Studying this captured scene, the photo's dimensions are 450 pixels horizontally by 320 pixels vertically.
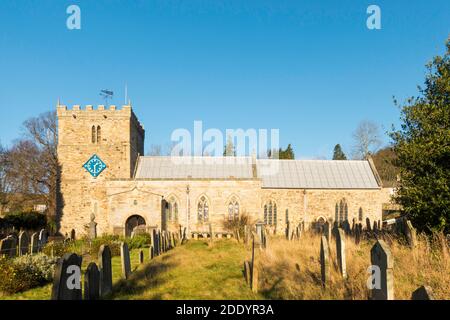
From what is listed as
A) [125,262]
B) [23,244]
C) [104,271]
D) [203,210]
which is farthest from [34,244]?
[203,210]

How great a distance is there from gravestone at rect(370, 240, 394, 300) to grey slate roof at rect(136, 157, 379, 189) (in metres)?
21.0

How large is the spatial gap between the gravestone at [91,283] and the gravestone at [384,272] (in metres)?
5.04

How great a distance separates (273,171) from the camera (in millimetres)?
27656

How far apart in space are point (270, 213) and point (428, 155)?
16.5m

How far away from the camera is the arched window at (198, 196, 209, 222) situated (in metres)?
25.3

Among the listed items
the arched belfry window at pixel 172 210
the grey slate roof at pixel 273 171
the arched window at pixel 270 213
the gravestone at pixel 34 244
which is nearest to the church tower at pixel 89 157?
the grey slate roof at pixel 273 171

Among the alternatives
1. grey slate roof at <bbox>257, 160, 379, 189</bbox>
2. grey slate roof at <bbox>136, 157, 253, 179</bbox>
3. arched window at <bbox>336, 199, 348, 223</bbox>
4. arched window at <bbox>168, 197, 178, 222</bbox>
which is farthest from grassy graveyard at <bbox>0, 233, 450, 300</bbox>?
grey slate roof at <bbox>136, 157, 253, 179</bbox>

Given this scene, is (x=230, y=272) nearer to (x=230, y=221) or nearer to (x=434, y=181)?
(x=434, y=181)

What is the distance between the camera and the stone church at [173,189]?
24.9m

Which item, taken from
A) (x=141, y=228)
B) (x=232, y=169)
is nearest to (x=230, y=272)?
(x=141, y=228)

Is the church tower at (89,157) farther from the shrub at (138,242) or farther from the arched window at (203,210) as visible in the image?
Answer: the shrub at (138,242)

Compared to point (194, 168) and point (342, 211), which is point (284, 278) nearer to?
point (342, 211)

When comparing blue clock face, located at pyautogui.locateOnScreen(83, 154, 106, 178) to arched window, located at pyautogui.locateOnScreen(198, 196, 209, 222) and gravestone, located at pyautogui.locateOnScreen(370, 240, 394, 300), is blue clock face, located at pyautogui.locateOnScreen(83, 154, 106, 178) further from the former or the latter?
gravestone, located at pyautogui.locateOnScreen(370, 240, 394, 300)
